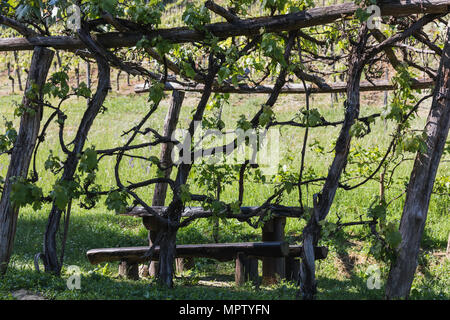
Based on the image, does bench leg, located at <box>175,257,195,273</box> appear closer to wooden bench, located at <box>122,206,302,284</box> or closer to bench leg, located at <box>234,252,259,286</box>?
wooden bench, located at <box>122,206,302,284</box>

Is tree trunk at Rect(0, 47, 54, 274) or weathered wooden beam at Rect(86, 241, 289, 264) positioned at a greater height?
tree trunk at Rect(0, 47, 54, 274)

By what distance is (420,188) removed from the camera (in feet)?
15.8

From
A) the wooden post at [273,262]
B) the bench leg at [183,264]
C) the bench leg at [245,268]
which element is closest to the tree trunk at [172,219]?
the bench leg at [245,268]

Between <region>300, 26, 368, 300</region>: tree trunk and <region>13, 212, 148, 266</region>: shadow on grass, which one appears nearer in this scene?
<region>300, 26, 368, 300</region>: tree trunk

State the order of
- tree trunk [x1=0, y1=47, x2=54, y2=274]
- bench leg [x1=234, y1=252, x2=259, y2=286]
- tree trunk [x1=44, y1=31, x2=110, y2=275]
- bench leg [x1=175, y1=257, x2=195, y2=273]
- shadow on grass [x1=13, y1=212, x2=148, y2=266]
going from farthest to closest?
shadow on grass [x1=13, y1=212, x2=148, y2=266]
bench leg [x1=175, y1=257, x2=195, y2=273]
bench leg [x1=234, y1=252, x2=259, y2=286]
tree trunk [x1=0, y1=47, x2=54, y2=274]
tree trunk [x1=44, y1=31, x2=110, y2=275]

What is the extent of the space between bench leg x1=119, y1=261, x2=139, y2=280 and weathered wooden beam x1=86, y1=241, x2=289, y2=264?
0.22 feet

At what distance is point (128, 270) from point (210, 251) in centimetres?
119

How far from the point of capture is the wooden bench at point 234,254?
22.5 feet

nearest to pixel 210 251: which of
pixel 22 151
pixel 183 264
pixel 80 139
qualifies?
pixel 183 264

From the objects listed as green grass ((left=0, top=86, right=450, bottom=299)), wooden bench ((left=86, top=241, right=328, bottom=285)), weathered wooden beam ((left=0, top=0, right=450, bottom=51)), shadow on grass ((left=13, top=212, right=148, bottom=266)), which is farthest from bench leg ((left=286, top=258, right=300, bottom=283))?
weathered wooden beam ((left=0, top=0, right=450, bottom=51))

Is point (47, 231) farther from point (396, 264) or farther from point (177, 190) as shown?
point (396, 264)

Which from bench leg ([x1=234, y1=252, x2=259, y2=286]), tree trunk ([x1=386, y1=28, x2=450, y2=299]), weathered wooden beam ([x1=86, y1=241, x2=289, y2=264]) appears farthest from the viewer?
bench leg ([x1=234, y1=252, x2=259, y2=286])

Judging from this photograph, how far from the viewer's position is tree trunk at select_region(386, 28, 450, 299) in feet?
15.6

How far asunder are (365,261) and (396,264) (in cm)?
415
